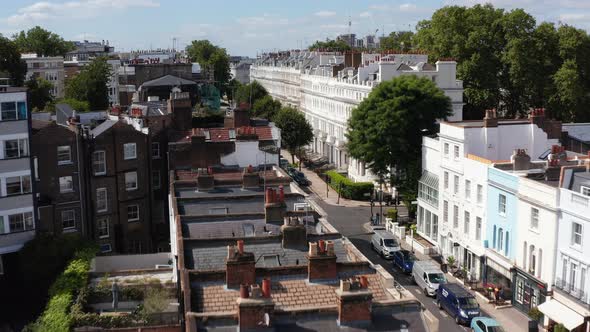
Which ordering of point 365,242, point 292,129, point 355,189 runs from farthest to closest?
point 292,129 < point 355,189 < point 365,242

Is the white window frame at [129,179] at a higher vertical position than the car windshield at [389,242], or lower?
higher

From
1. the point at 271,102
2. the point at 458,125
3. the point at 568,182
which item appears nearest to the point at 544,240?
the point at 568,182

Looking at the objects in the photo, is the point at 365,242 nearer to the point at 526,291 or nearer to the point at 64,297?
the point at 526,291

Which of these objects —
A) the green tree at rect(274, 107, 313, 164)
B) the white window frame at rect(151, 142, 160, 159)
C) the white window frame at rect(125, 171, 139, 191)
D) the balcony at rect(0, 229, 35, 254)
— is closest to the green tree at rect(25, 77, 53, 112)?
the green tree at rect(274, 107, 313, 164)

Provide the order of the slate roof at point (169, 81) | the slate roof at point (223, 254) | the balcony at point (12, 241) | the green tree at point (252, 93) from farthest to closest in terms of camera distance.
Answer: the green tree at point (252, 93) < the slate roof at point (169, 81) < the balcony at point (12, 241) < the slate roof at point (223, 254)

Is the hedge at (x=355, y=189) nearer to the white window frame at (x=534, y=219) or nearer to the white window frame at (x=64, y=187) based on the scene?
the white window frame at (x=534, y=219)

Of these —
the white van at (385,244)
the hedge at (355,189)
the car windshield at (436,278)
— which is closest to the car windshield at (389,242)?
the white van at (385,244)

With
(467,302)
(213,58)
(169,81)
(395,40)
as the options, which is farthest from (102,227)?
(213,58)
